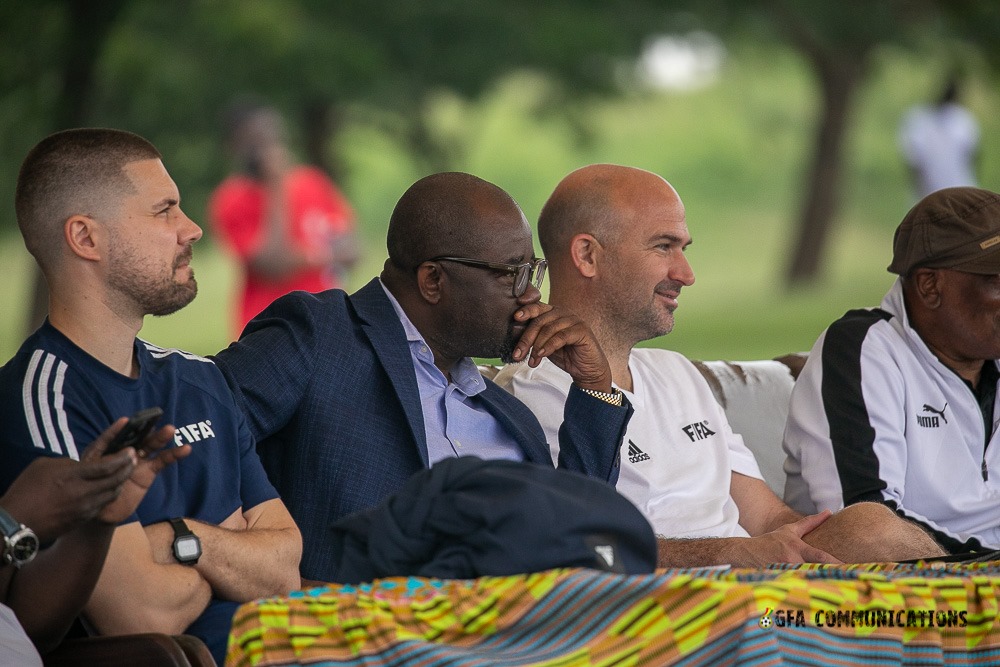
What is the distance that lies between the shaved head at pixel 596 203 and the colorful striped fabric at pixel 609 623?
1.81 meters

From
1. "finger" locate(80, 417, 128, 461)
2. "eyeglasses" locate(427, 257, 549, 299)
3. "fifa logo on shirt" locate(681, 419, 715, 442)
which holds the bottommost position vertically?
"finger" locate(80, 417, 128, 461)

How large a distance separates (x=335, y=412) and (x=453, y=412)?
353 mm

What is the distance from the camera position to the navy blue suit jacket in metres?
2.66

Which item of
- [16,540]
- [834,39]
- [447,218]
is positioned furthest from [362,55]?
[16,540]

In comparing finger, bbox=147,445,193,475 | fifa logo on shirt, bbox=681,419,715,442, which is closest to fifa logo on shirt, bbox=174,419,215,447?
finger, bbox=147,445,193,475

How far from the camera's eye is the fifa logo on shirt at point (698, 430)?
3.31 m

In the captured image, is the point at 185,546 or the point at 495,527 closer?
the point at 495,527

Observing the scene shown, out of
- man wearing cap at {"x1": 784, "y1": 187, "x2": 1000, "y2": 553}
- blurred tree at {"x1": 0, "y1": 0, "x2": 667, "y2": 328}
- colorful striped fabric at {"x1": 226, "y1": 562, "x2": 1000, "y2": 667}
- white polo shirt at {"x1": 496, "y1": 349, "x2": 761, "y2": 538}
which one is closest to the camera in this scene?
colorful striped fabric at {"x1": 226, "y1": 562, "x2": 1000, "y2": 667}

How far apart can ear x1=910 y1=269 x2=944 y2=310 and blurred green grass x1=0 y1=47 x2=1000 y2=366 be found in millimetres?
6397

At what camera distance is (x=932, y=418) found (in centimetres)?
334

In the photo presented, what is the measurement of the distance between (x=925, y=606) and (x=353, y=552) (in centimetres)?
86

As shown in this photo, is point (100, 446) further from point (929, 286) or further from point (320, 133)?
point (320, 133)

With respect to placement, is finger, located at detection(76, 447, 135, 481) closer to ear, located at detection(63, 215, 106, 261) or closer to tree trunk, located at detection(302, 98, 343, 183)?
ear, located at detection(63, 215, 106, 261)

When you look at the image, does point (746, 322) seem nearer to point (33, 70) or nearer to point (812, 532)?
point (33, 70)
